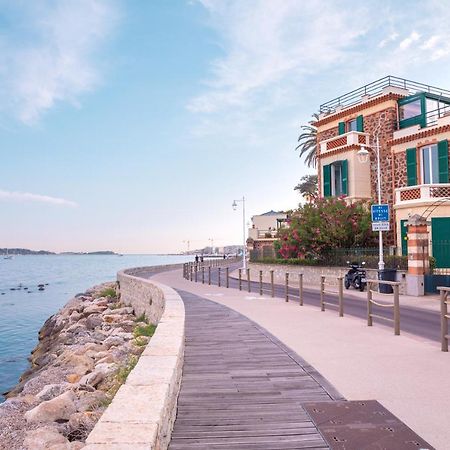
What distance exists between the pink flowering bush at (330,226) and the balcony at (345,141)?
12.5 feet

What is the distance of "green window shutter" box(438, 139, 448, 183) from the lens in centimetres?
2306

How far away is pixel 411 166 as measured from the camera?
25109mm

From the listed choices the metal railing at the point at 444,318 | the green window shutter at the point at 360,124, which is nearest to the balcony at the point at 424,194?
the green window shutter at the point at 360,124

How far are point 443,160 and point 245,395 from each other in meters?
21.4

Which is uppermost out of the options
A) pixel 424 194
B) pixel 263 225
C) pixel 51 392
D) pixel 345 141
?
pixel 345 141

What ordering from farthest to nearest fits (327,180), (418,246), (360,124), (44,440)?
1. (327,180)
2. (360,124)
3. (418,246)
4. (44,440)

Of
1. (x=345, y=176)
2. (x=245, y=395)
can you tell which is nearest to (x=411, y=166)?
(x=345, y=176)

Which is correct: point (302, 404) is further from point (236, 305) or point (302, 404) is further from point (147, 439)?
point (236, 305)

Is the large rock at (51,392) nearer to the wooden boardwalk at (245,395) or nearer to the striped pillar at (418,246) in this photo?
the wooden boardwalk at (245,395)

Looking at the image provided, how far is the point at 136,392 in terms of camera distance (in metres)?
4.08

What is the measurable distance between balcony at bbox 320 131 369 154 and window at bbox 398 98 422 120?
2310 mm

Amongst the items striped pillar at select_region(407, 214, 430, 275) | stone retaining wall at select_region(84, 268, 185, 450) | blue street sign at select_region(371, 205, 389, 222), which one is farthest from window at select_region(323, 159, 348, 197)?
stone retaining wall at select_region(84, 268, 185, 450)

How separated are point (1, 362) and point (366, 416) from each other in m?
19.5

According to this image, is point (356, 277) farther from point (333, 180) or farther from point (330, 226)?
point (333, 180)
